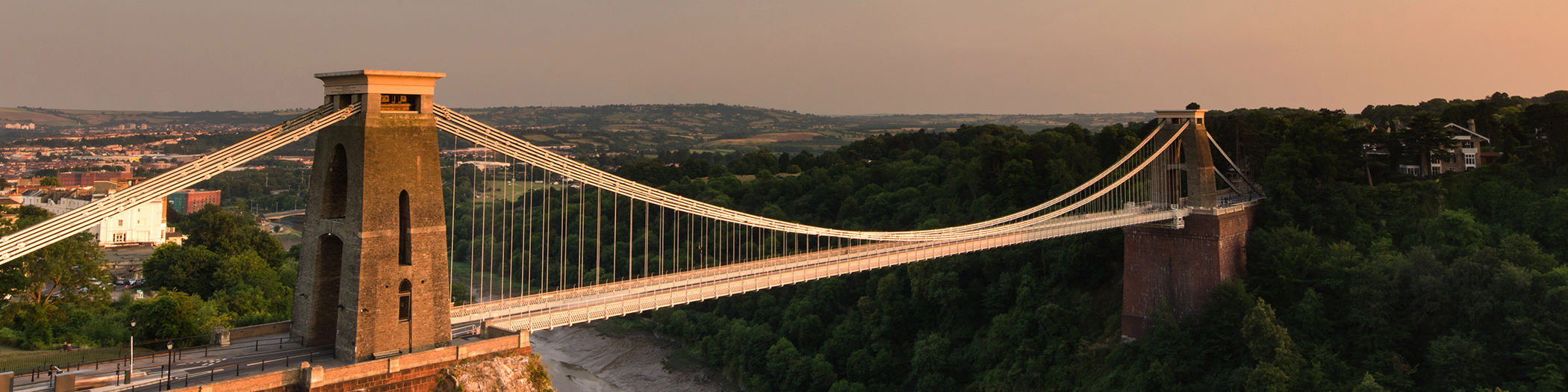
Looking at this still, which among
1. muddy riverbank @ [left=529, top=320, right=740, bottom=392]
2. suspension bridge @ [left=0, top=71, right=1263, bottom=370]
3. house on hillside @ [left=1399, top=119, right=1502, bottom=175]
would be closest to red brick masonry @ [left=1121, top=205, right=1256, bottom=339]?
suspension bridge @ [left=0, top=71, right=1263, bottom=370]

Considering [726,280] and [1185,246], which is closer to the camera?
[726,280]

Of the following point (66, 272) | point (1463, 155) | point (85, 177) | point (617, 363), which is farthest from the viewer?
point (85, 177)

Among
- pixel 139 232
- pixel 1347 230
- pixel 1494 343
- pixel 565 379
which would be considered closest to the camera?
pixel 1494 343

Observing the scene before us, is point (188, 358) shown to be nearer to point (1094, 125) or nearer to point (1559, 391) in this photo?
point (1559, 391)

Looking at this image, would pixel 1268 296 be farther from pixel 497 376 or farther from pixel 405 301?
pixel 405 301

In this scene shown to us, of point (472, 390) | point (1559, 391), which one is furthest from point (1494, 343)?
point (472, 390)

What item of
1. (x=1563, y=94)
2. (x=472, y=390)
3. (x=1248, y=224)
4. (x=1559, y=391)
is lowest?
(x=1559, y=391)

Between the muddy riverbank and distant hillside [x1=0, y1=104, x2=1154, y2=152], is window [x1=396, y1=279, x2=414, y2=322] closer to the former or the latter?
the muddy riverbank

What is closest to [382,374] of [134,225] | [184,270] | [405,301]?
[405,301]
